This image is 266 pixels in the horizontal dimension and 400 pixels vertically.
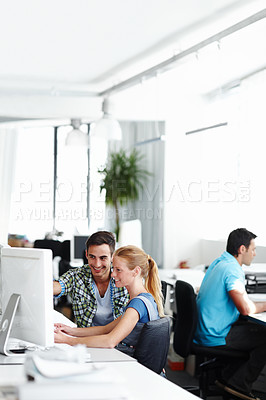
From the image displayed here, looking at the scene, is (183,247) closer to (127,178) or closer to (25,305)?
(127,178)

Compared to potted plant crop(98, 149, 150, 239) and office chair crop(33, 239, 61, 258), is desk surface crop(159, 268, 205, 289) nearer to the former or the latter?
office chair crop(33, 239, 61, 258)

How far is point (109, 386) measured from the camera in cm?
173

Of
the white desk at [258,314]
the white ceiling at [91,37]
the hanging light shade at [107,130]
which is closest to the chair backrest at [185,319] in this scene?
the white desk at [258,314]

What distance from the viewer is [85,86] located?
26.7 feet

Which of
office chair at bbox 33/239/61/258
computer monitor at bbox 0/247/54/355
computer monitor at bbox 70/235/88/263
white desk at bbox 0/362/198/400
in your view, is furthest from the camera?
office chair at bbox 33/239/61/258

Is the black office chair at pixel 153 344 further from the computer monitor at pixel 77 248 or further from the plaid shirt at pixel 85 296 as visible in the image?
the computer monitor at pixel 77 248

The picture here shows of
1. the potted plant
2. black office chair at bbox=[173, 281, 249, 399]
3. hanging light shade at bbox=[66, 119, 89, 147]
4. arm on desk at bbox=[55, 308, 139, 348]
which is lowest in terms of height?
black office chair at bbox=[173, 281, 249, 399]

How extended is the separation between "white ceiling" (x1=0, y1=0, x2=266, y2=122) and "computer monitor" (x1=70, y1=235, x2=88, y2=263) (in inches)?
78.3

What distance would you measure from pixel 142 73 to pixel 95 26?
1593mm

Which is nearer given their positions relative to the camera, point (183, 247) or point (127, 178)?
point (183, 247)

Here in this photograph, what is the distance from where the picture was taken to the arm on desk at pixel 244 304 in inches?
158

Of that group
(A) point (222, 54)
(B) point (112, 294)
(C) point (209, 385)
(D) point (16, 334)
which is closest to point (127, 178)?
(A) point (222, 54)

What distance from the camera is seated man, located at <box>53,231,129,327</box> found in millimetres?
3633

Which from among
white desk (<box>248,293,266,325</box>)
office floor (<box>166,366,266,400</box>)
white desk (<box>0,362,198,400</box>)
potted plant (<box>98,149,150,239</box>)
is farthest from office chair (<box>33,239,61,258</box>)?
white desk (<box>0,362,198,400</box>)
